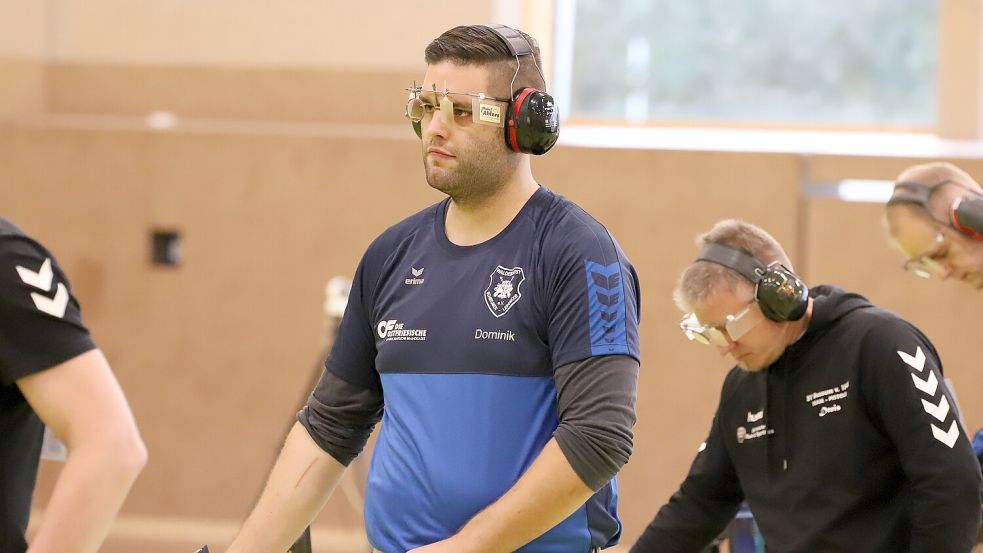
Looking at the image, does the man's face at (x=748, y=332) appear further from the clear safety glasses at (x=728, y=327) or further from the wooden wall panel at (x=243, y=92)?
the wooden wall panel at (x=243, y=92)

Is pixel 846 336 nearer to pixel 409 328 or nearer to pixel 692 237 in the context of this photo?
pixel 409 328

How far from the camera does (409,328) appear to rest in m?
2.06

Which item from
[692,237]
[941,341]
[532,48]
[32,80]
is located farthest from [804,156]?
[32,80]

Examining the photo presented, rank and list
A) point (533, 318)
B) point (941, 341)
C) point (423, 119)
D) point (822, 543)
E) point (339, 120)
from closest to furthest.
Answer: point (533, 318) < point (423, 119) < point (822, 543) < point (941, 341) < point (339, 120)

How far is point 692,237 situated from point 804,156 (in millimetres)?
617

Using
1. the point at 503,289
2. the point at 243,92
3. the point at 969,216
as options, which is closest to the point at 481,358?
the point at 503,289

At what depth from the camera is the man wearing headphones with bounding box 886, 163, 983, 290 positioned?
3170 millimetres

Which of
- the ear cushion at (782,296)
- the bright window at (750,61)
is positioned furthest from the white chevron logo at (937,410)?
the bright window at (750,61)

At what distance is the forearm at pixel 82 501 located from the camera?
1.88m

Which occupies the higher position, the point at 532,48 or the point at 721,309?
the point at 532,48

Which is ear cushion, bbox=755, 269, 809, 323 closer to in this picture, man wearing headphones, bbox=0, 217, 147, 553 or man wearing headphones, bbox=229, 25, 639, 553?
man wearing headphones, bbox=229, 25, 639, 553

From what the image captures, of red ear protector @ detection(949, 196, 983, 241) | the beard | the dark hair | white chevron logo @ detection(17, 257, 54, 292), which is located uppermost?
the dark hair

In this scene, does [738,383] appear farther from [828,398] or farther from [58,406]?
[58,406]

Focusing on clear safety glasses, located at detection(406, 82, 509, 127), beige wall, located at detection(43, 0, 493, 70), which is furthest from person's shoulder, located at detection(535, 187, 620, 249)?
beige wall, located at detection(43, 0, 493, 70)
